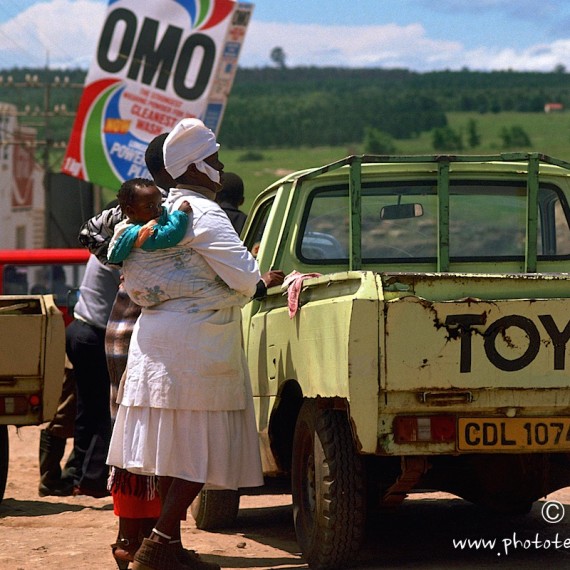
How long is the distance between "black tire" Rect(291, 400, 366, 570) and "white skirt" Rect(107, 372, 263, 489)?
0.91ft

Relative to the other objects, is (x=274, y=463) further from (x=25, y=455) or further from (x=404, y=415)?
(x=25, y=455)

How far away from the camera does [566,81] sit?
6107 inches

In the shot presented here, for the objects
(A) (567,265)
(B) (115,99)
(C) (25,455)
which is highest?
(B) (115,99)

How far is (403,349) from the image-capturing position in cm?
509

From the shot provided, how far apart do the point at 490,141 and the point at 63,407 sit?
10489 centimetres

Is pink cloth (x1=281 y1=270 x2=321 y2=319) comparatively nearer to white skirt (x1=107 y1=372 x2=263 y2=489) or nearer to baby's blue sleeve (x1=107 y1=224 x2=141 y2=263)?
white skirt (x1=107 y1=372 x2=263 y2=489)

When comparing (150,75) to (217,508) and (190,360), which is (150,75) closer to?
(217,508)

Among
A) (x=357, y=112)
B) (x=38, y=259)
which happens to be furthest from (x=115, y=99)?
(x=357, y=112)

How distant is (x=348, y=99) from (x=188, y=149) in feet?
457

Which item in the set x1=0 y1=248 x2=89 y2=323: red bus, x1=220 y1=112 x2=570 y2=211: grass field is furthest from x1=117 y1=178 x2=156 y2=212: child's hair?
x1=220 y1=112 x2=570 y2=211: grass field

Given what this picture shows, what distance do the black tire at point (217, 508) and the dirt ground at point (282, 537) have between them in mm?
63

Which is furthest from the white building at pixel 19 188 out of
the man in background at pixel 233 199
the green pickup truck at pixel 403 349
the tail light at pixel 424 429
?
the tail light at pixel 424 429

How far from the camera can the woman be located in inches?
215

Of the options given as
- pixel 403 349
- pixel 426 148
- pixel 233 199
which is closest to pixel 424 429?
pixel 403 349
